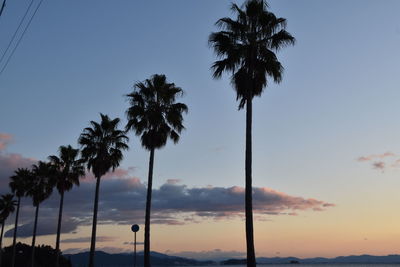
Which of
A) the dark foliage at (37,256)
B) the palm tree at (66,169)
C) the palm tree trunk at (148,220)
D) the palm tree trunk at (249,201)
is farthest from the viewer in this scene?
the dark foliage at (37,256)

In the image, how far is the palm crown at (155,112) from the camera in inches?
1412

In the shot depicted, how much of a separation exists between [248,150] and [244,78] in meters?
4.53

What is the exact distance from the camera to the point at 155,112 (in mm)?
35844

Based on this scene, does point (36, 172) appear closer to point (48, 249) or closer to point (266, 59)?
point (266, 59)

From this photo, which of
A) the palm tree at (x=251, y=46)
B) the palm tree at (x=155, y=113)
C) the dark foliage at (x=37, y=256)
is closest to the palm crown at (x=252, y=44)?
the palm tree at (x=251, y=46)

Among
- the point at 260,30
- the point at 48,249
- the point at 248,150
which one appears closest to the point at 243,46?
the point at 260,30

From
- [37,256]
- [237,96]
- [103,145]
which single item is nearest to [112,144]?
[103,145]

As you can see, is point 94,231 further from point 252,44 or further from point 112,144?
point 252,44

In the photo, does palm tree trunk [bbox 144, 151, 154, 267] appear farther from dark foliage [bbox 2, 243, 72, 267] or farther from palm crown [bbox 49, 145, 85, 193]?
dark foliage [bbox 2, 243, 72, 267]

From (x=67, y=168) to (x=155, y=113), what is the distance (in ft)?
86.6

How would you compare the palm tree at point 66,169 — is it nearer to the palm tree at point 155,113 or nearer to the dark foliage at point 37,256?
the palm tree at point 155,113

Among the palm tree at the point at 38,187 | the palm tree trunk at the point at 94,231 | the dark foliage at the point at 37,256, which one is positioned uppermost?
the palm tree at the point at 38,187

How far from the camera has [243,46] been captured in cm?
2588

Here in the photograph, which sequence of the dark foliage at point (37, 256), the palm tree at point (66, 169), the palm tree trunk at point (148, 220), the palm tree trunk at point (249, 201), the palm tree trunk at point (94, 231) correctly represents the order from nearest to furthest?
the palm tree trunk at point (249, 201) < the palm tree trunk at point (148, 220) < the palm tree trunk at point (94, 231) < the palm tree at point (66, 169) < the dark foliage at point (37, 256)
